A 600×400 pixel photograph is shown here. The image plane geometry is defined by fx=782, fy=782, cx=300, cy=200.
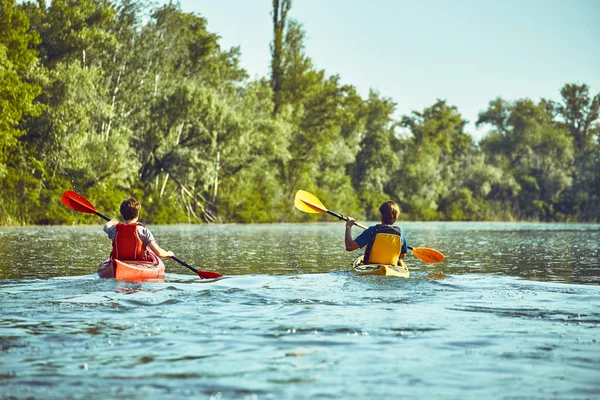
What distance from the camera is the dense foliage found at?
3125 centimetres

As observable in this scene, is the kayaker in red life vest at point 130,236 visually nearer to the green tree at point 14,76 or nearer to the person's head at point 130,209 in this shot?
the person's head at point 130,209

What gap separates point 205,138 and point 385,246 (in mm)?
28547

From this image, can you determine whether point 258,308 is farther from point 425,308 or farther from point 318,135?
point 318,135

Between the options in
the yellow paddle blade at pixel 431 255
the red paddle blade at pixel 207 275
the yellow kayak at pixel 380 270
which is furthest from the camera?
the yellow paddle blade at pixel 431 255

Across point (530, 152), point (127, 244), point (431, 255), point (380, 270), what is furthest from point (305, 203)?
point (530, 152)

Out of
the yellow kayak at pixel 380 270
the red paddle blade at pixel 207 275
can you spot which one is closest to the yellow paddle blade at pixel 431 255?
the yellow kayak at pixel 380 270

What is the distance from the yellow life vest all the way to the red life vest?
9.50 ft

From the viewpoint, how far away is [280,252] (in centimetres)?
1681

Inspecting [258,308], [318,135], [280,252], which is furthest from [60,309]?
[318,135]

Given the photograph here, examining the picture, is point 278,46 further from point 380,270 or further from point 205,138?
point 380,270

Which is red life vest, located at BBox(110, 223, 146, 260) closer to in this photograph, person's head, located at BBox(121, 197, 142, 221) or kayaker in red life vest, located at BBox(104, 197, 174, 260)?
kayaker in red life vest, located at BBox(104, 197, 174, 260)

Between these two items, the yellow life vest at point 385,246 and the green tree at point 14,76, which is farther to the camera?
the green tree at point 14,76

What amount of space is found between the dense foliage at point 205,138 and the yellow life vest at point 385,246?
2242cm

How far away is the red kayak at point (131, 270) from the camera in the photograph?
9.28 m
